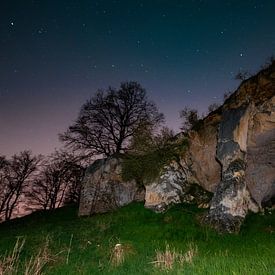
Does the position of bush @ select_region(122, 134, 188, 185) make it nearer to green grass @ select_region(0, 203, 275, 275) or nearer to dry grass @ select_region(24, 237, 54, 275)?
green grass @ select_region(0, 203, 275, 275)

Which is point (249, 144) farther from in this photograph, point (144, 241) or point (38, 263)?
point (38, 263)

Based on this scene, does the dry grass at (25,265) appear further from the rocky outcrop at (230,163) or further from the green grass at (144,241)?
the rocky outcrop at (230,163)

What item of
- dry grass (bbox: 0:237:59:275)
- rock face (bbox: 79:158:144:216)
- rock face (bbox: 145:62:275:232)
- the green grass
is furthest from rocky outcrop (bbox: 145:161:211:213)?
dry grass (bbox: 0:237:59:275)

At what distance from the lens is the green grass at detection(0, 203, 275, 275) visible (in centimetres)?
1004

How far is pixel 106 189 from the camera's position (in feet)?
84.5

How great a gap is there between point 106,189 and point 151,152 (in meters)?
5.32

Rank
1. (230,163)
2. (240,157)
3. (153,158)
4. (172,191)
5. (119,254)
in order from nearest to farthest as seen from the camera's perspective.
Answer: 1. (119,254)
2. (230,163)
3. (240,157)
4. (172,191)
5. (153,158)

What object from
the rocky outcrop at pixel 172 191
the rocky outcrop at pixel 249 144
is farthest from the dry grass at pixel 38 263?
the rocky outcrop at pixel 172 191

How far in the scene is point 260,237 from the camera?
47.6 feet

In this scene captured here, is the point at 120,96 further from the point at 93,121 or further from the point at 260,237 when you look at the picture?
the point at 260,237

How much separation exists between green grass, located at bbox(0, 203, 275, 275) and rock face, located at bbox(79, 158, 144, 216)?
3749mm

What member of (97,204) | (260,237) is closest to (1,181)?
(97,204)

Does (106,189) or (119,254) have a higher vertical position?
(106,189)

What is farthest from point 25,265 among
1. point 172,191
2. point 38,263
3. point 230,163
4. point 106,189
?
point 106,189
